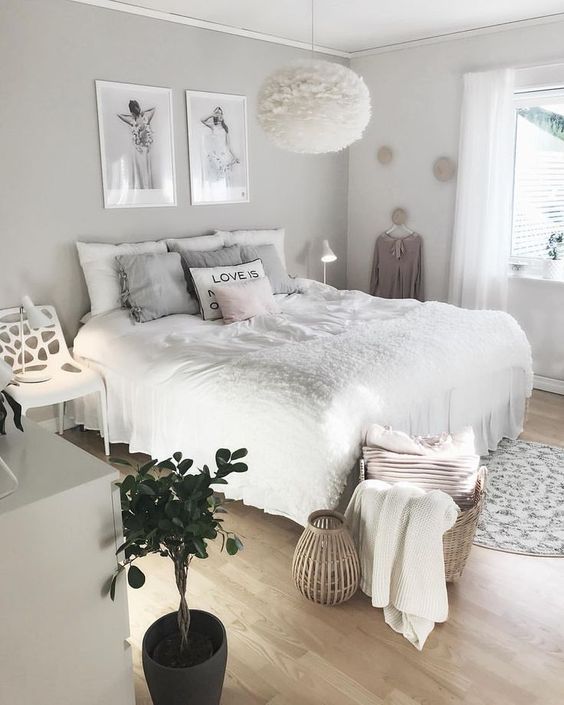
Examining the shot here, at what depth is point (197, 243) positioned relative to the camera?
4.25 meters

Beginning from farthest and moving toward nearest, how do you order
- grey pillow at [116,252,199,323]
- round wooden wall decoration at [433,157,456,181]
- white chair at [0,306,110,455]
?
round wooden wall decoration at [433,157,456,181] < grey pillow at [116,252,199,323] < white chair at [0,306,110,455]

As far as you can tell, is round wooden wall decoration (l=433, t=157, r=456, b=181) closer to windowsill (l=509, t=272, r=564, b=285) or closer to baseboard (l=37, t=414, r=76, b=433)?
windowsill (l=509, t=272, r=564, b=285)

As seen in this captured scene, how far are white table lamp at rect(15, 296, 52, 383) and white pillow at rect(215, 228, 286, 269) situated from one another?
4.60 feet

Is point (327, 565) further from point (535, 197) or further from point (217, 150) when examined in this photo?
point (535, 197)

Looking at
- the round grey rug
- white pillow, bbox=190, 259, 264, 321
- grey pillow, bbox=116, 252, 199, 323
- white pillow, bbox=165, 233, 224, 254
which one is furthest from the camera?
white pillow, bbox=165, 233, 224, 254

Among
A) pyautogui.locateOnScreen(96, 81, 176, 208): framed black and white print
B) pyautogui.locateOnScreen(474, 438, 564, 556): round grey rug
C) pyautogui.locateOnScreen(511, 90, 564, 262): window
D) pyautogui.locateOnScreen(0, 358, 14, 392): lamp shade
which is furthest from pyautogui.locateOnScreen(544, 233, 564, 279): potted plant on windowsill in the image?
pyautogui.locateOnScreen(0, 358, 14, 392): lamp shade

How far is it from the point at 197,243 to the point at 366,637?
2.79m

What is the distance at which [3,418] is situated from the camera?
1.50 m

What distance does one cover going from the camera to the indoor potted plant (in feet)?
4.96

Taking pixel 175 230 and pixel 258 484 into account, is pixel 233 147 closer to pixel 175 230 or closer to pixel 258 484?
pixel 175 230

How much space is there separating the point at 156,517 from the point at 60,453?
0.27m

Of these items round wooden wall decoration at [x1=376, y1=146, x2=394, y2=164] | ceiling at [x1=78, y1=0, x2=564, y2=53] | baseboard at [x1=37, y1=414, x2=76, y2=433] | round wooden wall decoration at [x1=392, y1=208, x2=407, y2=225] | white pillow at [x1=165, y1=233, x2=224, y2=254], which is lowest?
baseboard at [x1=37, y1=414, x2=76, y2=433]

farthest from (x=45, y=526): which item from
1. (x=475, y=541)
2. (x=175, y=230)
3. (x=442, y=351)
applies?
(x=175, y=230)

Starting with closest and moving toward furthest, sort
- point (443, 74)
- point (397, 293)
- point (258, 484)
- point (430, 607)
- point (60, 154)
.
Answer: point (430, 607) → point (258, 484) → point (60, 154) → point (443, 74) → point (397, 293)
